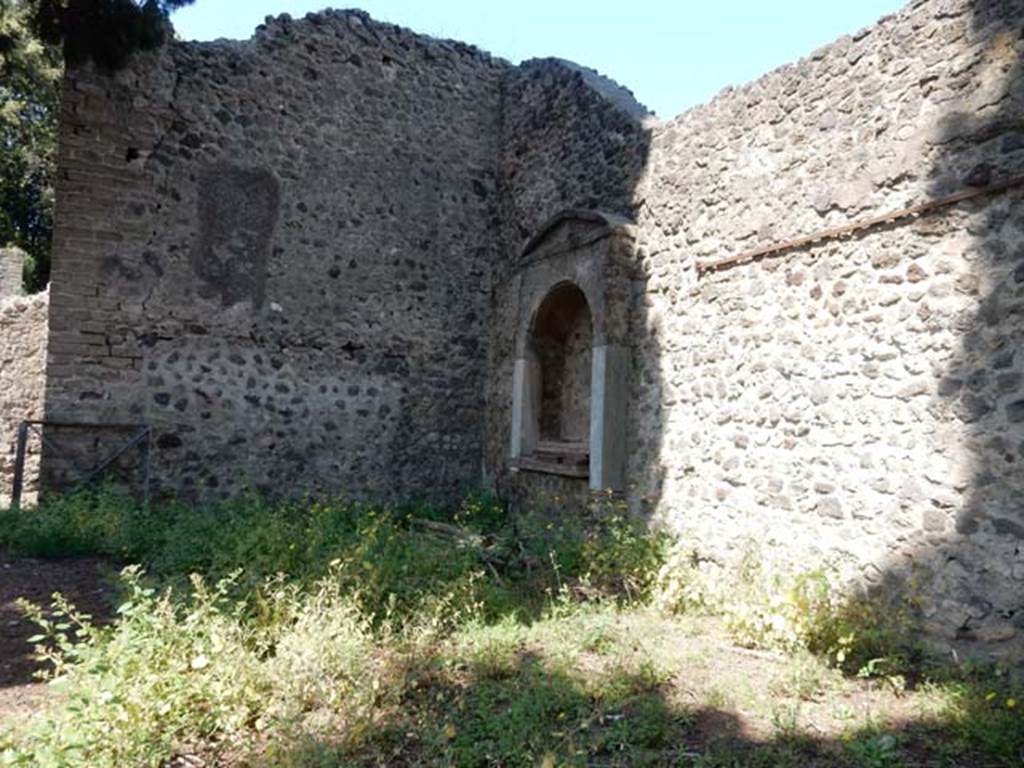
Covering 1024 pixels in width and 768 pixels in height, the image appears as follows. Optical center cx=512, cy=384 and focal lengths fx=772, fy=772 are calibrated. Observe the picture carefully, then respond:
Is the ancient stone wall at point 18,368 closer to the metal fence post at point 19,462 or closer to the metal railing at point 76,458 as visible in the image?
the metal railing at point 76,458

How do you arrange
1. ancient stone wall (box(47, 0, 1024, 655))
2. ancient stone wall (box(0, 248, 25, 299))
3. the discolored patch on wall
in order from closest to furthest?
ancient stone wall (box(47, 0, 1024, 655))
the discolored patch on wall
ancient stone wall (box(0, 248, 25, 299))

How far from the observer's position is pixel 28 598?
15.9 ft

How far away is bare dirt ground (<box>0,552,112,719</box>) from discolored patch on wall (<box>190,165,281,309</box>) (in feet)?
10.8

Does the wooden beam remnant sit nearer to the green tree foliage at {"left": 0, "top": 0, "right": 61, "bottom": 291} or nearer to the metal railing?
the metal railing

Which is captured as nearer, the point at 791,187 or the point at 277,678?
the point at 277,678

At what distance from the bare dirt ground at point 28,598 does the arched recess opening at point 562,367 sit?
174 inches

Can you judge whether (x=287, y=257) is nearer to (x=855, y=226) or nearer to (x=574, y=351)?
(x=574, y=351)

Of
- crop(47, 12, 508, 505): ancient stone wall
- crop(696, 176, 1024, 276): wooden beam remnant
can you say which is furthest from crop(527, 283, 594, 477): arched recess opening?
crop(696, 176, 1024, 276): wooden beam remnant

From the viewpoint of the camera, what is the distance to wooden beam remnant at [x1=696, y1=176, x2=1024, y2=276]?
14.1ft

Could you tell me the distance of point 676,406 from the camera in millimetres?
6562

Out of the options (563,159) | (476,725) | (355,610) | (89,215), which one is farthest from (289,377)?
(476,725)

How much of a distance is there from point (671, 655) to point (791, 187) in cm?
341

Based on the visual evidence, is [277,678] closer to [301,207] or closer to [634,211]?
[634,211]

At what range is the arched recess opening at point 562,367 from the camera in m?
8.34
